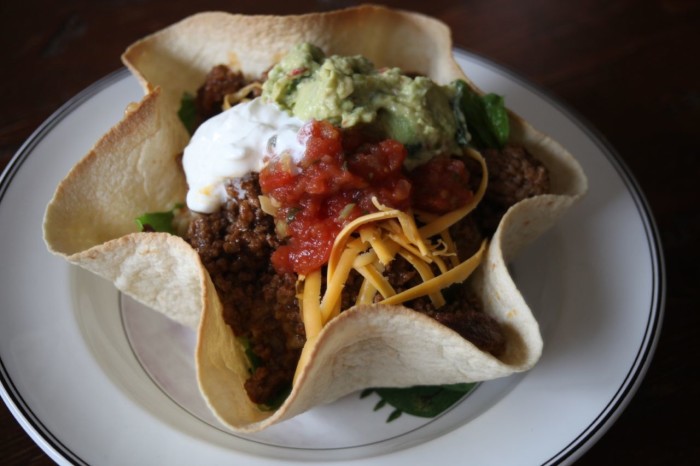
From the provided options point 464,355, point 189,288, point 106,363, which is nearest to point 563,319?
point 464,355

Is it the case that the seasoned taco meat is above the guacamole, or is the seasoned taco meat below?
below

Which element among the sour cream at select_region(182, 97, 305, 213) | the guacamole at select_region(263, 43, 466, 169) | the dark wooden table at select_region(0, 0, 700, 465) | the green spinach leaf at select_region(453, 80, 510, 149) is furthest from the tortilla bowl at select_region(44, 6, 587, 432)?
the dark wooden table at select_region(0, 0, 700, 465)

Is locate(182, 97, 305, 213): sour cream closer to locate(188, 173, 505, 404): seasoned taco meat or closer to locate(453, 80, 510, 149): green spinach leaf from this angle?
locate(188, 173, 505, 404): seasoned taco meat

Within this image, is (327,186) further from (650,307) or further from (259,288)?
(650,307)

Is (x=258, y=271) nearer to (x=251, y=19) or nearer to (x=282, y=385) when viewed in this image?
(x=282, y=385)

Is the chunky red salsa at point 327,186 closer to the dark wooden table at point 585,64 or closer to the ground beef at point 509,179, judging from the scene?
the ground beef at point 509,179
